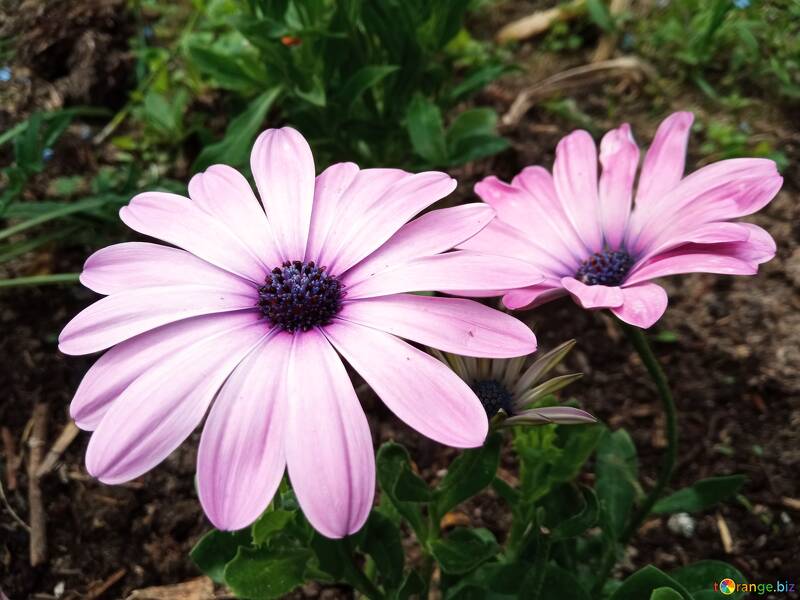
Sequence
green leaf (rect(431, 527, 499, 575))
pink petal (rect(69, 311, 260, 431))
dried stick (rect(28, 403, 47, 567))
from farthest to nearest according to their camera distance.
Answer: dried stick (rect(28, 403, 47, 567)) < green leaf (rect(431, 527, 499, 575)) < pink petal (rect(69, 311, 260, 431))

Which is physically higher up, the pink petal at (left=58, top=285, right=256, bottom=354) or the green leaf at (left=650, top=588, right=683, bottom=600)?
the pink petal at (left=58, top=285, right=256, bottom=354)

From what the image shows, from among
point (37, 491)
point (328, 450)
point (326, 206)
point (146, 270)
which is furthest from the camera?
point (37, 491)

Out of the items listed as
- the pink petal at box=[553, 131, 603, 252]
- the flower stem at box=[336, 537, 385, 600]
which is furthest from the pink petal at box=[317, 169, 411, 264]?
the flower stem at box=[336, 537, 385, 600]

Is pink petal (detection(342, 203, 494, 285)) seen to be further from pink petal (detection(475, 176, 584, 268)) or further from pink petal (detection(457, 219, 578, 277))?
pink petal (detection(475, 176, 584, 268))

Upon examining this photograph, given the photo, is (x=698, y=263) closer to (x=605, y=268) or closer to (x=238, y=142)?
(x=605, y=268)

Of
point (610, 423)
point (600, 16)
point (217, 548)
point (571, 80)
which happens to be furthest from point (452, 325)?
point (600, 16)
